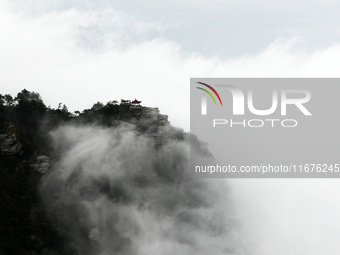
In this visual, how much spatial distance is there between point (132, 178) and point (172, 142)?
17506 mm

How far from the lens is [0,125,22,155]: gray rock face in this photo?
63219 mm

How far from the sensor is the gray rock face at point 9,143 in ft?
207

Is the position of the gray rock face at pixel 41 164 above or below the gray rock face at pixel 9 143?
below

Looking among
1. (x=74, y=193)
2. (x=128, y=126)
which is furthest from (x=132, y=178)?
(x=74, y=193)

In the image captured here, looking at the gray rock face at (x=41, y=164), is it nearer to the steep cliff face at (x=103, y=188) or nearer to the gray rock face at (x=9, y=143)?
the steep cliff face at (x=103, y=188)

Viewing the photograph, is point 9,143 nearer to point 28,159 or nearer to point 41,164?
point 28,159

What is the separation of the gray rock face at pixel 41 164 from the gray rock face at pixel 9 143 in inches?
214

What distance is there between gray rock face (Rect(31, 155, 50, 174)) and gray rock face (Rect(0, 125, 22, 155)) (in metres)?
5.42

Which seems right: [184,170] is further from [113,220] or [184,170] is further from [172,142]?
[113,220]

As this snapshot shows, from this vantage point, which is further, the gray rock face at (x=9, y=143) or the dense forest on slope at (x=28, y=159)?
the gray rock face at (x=9, y=143)

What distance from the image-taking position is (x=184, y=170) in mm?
105312

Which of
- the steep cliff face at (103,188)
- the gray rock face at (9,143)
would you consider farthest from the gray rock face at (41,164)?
the gray rock face at (9,143)

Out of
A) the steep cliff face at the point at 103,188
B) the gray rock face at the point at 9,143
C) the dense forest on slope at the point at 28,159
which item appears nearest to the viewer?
the dense forest on slope at the point at 28,159

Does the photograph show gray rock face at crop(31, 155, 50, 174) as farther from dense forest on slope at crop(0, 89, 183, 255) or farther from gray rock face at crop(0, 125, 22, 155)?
gray rock face at crop(0, 125, 22, 155)
